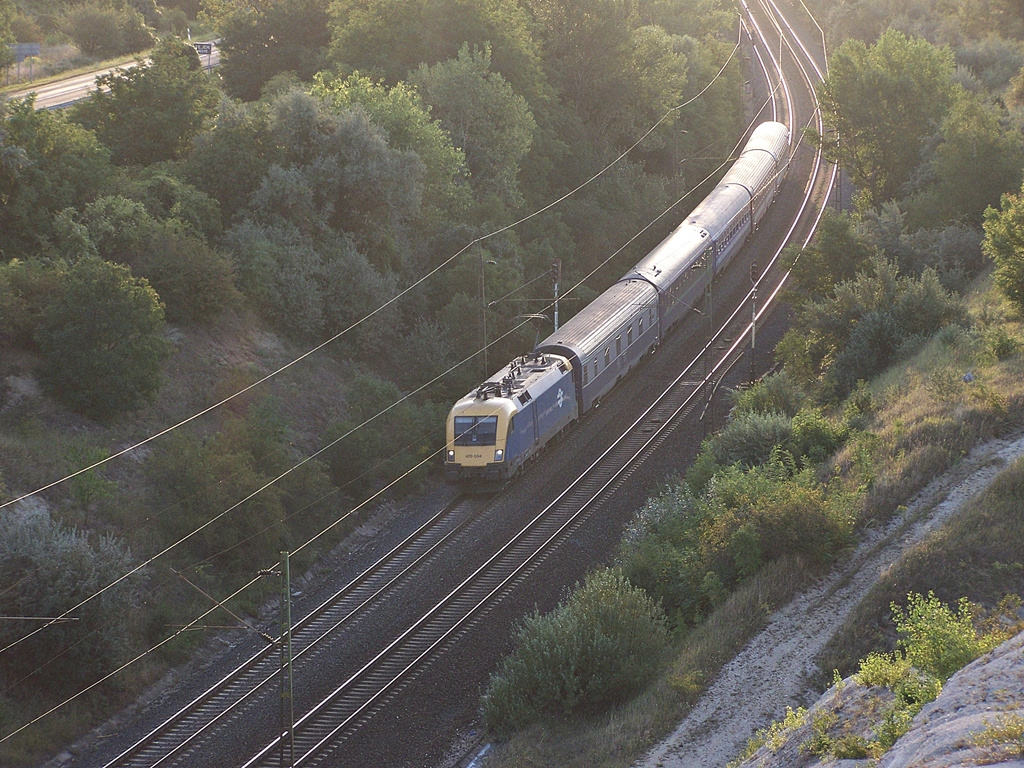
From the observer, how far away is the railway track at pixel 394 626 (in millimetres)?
19156

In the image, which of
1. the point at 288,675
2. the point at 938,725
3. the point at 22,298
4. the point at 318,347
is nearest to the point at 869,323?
the point at 318,347

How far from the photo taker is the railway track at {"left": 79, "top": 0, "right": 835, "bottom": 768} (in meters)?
19.2

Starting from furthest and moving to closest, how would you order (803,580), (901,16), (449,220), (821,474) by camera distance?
(901,16) < (449,220) < (821,474) < (803,580)

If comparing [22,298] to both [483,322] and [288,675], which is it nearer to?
[483,322]

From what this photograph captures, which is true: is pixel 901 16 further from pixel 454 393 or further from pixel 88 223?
pixel 88 223

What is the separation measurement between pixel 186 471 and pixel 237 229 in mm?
13516

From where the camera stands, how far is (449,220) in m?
45.2

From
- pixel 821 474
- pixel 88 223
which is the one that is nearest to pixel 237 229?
pixel 88 223

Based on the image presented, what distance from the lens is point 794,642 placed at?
18.2 metres

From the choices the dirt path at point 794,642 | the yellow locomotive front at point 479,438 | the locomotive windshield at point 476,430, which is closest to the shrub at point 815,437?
Answer: the dirt path at point 794,642

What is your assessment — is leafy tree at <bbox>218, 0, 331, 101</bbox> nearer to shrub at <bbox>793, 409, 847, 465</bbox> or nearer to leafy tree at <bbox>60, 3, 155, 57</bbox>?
leafy tree at <bbox>60, 3, 155, 57</bbox>

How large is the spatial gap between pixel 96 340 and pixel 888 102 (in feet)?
136

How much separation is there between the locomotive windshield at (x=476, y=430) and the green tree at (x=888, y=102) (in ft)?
103

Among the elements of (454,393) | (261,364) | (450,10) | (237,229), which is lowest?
(454,393)
